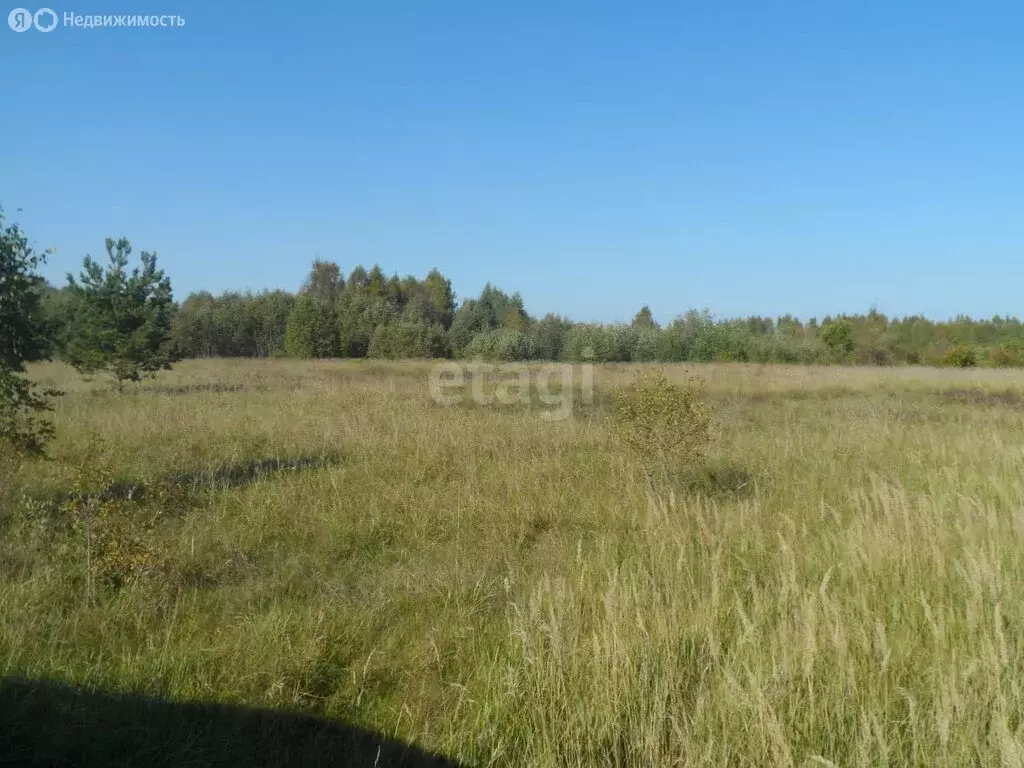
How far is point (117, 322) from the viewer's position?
15.5 meters

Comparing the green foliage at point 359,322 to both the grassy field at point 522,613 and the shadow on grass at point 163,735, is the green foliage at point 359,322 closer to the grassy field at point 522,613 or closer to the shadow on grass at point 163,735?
the grassy field at point 522,613

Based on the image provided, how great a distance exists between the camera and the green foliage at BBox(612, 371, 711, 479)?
5.78 meters

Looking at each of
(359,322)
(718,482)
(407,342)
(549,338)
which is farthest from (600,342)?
(718,482)

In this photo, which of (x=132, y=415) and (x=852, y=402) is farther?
(x=852, y=402)

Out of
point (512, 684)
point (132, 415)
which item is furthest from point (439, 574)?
point (132, 415)

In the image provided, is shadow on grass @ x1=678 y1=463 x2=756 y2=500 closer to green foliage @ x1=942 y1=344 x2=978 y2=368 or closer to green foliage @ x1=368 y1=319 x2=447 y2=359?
green foliage @ x1=368 y1=319 x2=447 y2=359

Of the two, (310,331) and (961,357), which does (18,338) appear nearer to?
(310,331)

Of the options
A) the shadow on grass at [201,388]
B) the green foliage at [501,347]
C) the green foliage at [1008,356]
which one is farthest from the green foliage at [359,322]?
the green foliage at [1008,356]

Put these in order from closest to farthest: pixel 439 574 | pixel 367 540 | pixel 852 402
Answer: pixel 439 574 < pixel 367 540 < pixel 852 402

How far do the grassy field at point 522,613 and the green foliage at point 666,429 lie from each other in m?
0.26

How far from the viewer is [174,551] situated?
3.98 metres

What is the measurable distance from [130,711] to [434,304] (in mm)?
63034

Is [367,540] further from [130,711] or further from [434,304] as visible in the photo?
[434,304]
